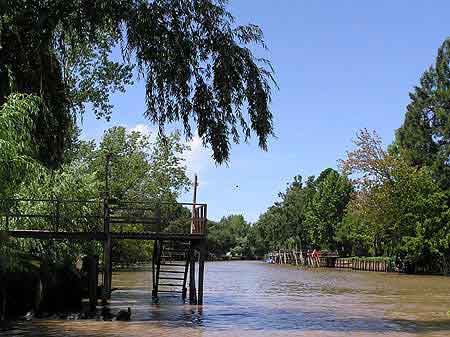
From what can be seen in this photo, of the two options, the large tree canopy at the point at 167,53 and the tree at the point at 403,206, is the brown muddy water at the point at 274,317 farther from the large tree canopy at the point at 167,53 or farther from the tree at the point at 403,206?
the tree at the point at 403,206

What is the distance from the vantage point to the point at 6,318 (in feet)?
66.0

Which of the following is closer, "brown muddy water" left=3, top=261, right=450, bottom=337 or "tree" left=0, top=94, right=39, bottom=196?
"tree" left=0, top=94, right=39, bottom=196

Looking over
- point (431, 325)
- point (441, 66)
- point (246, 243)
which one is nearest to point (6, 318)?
point (431, 325)

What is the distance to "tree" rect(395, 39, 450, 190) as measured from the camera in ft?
191

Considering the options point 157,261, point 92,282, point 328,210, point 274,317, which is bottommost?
point 274,317

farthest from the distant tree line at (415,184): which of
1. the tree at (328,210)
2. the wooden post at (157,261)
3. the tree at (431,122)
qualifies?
the wooden post at (157,261)

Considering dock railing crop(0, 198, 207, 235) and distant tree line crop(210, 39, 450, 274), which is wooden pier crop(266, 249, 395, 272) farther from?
dock railing crop(0, 198, 207, 235)

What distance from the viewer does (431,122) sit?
5969cm

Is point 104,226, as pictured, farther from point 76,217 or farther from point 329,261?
point 329,261

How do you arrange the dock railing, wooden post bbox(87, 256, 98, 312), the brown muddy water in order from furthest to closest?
1. wooden post bbox(87, 256, 98, 312)
2. the dock railing
3. the brown muddy water

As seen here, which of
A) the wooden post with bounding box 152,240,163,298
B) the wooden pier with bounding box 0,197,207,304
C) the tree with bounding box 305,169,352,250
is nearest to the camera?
the wooden pier with bounding box 0,197,207,304

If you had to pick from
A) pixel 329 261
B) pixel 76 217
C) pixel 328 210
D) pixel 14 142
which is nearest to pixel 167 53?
pixel 14 142

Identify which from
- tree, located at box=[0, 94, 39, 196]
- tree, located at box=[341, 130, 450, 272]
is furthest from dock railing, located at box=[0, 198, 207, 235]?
tree, located at box=[341, 130, 450, 272]

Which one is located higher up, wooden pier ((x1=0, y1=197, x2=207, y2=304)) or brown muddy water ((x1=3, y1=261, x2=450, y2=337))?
wooden pier ((x1=0, y1=197, x2=207, y2=304))
